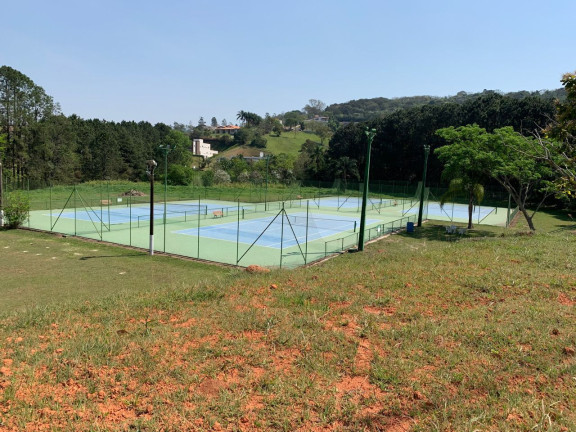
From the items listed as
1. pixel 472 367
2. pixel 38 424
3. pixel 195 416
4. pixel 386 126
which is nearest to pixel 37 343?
pixel 38 424

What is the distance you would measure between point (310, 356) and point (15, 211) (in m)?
31.0

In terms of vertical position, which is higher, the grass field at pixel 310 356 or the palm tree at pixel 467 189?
the palm tree at pixel 467 189

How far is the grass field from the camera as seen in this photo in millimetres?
4211

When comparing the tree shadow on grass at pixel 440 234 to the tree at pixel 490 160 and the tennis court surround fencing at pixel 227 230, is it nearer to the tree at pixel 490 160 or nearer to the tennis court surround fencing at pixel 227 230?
the tennis court surround fencing at pixel 227 230

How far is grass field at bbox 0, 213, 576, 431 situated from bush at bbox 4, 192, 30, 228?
2482 cm

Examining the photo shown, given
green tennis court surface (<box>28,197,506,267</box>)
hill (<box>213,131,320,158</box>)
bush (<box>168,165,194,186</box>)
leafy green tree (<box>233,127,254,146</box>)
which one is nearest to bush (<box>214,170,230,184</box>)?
bush (<box>168,165,194,186</box>)

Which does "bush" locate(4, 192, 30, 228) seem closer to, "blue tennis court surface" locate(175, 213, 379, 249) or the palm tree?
"blue tennis court surface" locate(175, 213, 379, 249)

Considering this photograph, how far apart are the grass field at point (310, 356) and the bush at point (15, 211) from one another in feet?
Answer: 81.4

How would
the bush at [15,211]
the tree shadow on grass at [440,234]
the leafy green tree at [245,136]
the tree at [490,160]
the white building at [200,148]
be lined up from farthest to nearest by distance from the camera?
the leafy green tree at [245,136], the white building at [200,148], the bush at [15,211], the tree at [490,160], the tree shadow on grass at [440,234]

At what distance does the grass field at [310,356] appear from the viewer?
4.21 meters

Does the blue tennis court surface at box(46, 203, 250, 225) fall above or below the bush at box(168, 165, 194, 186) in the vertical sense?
below

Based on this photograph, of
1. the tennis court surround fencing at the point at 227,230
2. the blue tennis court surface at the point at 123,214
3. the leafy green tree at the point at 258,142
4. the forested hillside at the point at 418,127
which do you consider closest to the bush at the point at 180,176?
the tennis court surround fencing at the point at 227,230

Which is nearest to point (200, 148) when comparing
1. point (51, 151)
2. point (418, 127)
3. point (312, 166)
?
point (312, 166)

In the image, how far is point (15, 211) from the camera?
95.2 feet
